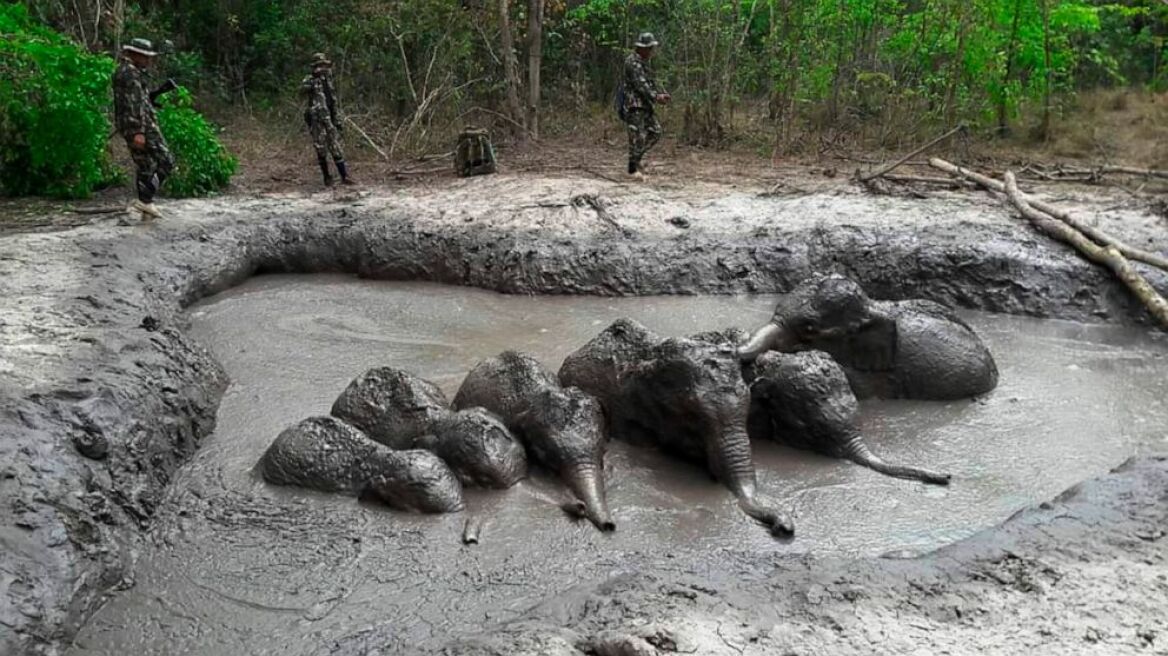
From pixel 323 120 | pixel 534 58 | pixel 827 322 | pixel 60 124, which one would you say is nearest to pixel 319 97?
pixel 323 120

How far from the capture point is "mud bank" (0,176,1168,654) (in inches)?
196

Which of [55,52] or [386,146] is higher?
[55,52]

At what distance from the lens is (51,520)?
470 cm

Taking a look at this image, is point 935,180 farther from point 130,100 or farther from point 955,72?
point 130,100

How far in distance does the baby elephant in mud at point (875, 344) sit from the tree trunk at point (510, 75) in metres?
9.94

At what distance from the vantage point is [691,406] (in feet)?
19.0

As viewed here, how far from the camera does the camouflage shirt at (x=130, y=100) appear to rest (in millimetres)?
10602

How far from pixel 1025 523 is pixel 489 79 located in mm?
14299

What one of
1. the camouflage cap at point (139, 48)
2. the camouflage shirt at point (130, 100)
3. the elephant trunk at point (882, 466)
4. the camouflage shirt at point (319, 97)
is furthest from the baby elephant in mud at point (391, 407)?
the camouflage shirt at point (319, 97)

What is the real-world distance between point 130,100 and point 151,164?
0.74m

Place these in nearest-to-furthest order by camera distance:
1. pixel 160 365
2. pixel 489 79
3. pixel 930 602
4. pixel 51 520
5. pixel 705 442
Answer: pixel 930 602 → pixel 51 520 → pixel 705 442 → pixel 160 365 → pixel 489 79

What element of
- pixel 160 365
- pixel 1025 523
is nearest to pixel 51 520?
pixel 160 365

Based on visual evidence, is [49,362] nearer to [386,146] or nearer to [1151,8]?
[386,146]

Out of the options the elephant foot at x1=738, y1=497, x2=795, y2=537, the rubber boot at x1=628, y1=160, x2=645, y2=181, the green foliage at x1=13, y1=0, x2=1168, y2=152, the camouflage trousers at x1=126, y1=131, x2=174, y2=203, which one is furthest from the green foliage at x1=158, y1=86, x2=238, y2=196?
the elephant foot at x1=738, y1=497, x2=795, y2=537
